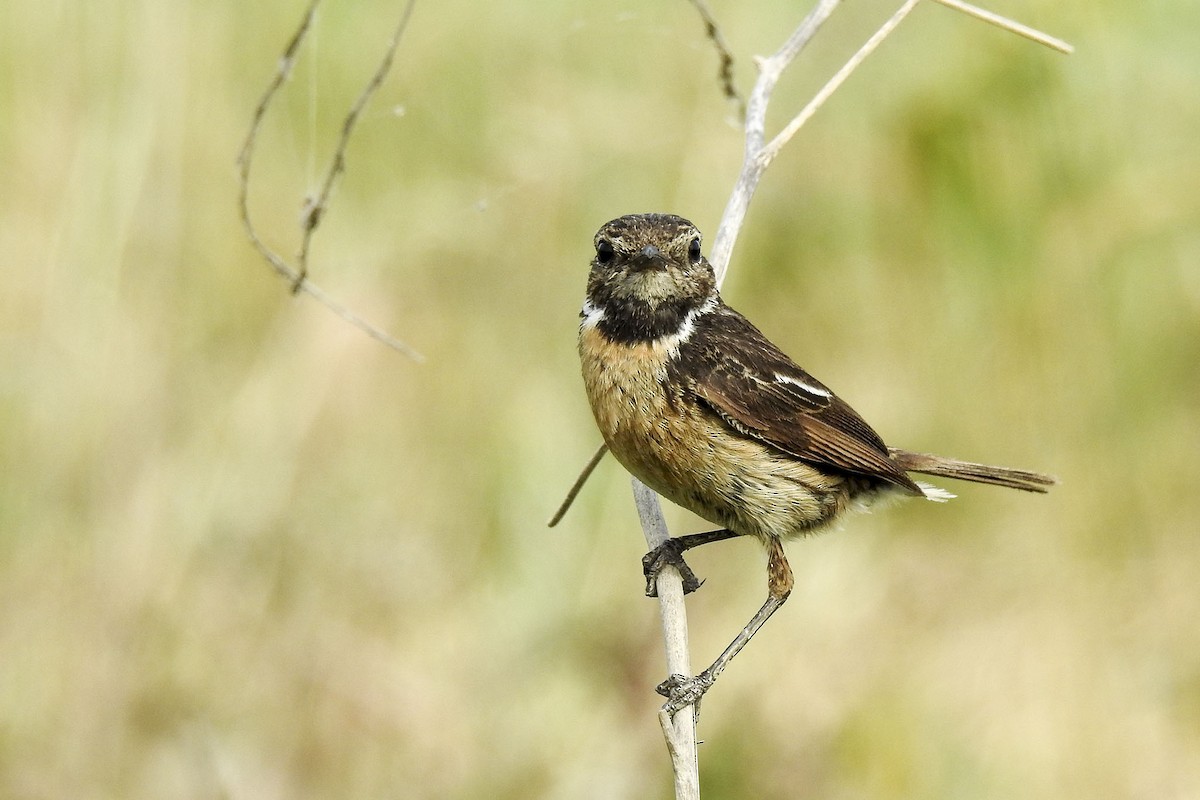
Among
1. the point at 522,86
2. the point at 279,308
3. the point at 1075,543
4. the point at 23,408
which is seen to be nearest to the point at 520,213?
the point at 522,86

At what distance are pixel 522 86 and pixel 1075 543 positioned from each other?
3.36m

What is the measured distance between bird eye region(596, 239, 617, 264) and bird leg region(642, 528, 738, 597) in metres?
0.88

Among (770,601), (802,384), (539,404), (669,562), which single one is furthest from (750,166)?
(539,404)

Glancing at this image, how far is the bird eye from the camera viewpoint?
158 inches

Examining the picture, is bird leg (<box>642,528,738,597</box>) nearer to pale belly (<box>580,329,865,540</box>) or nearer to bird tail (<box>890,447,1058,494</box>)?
pale belly (<box>580,329,865,540</box>)

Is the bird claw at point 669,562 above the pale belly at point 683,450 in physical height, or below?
below

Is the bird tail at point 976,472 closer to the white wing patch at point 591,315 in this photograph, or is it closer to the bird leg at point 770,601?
the bird leg at point 770,601

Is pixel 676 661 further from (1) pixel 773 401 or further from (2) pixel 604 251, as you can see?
(2) pixel 604 251

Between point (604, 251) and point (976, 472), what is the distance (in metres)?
1.56

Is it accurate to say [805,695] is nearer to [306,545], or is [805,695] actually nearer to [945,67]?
[306,545]

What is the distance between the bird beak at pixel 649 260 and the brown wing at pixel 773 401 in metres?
0.29

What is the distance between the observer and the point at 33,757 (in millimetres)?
4984

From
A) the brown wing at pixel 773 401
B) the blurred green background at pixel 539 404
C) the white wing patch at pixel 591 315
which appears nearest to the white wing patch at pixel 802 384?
the brown wing at pixel 773 401

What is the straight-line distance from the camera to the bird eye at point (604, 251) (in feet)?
13.2
